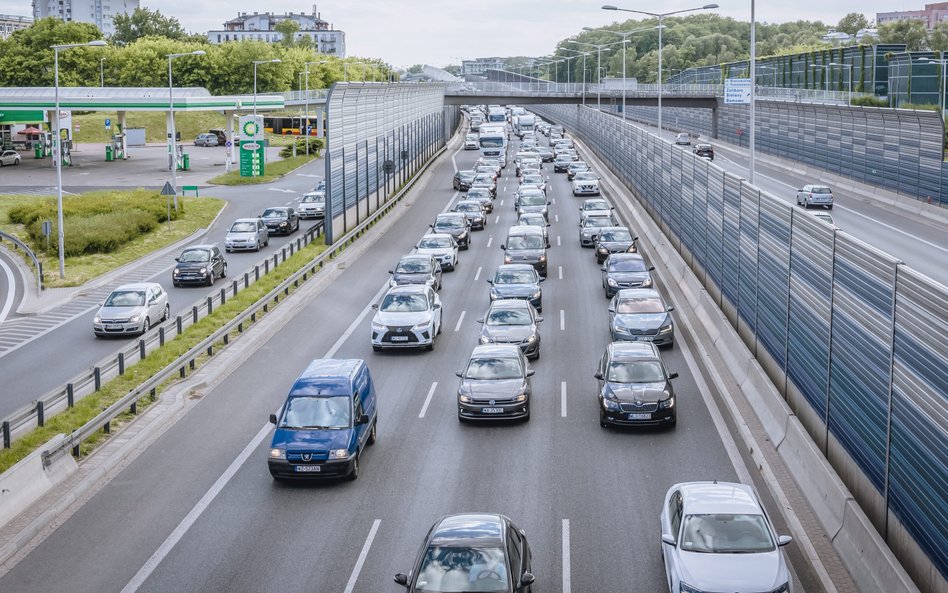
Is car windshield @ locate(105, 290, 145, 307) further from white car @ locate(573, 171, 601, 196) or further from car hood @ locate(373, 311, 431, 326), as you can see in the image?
white car @ locate(573, 171, 601, 196)

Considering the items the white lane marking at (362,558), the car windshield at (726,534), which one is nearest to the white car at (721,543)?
the car windshield at (726,534)

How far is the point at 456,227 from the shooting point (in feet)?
159

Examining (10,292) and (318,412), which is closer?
(318,412)

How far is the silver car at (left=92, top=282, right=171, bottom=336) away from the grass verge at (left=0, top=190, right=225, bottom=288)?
10.6 m

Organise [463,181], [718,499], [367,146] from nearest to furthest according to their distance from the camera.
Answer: [718,499], [367,146], [463,181]

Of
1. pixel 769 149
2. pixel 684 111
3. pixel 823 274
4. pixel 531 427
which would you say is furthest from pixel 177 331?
pixel 684 111

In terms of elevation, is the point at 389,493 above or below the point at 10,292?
below

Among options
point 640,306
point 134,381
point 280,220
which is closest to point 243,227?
point 280,220

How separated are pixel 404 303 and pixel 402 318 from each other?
112 centimetres

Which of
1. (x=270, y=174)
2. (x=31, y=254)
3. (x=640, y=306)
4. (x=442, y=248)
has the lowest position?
(x=640, y=306)

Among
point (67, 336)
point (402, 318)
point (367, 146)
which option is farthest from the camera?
point (367, 146)

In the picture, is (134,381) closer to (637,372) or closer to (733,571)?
(637,372)

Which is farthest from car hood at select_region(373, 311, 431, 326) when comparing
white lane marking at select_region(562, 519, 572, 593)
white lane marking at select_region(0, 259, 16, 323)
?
white lane marking at select_region(0, 259, 16, 323)

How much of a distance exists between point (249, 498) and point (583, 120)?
9736 centimetres
